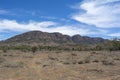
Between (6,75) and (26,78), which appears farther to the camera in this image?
(6,75)

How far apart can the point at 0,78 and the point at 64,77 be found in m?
4.24

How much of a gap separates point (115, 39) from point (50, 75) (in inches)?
2109

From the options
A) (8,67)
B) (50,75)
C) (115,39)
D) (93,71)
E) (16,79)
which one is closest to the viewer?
(16,79)

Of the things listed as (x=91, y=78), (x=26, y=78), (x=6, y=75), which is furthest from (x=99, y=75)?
(x=6, y=75)

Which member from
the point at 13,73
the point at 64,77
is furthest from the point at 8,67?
the point at 64,77

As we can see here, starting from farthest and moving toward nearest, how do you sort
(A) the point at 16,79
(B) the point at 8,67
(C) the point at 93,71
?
(B) the point at 8,67
(C) the point at 93,71
(A) the point at 16,79

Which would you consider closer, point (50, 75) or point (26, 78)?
point (26, 78)

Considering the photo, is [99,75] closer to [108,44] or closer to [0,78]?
[0,78]

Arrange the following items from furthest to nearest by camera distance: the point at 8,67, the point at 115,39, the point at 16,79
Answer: the point at 115,39, the point at 8,67, the point at 16,79

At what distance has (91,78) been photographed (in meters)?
19.5

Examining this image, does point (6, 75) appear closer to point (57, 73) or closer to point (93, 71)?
point (57, 73)

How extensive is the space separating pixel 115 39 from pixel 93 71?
50.8 meters

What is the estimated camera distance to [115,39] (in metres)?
72.5

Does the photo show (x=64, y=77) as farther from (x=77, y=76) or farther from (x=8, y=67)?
(x=8, y=67)
